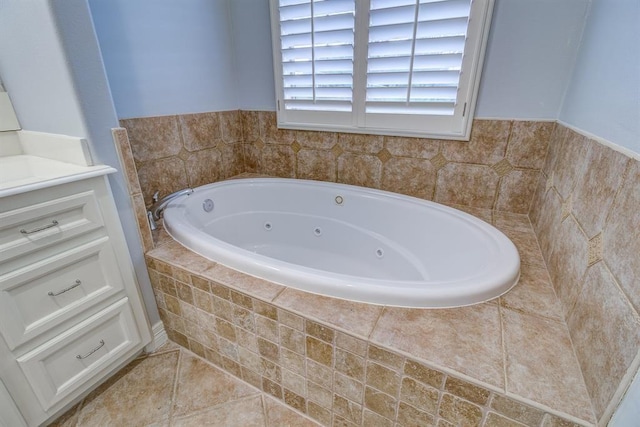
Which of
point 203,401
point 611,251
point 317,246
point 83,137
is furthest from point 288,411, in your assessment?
point 83,137

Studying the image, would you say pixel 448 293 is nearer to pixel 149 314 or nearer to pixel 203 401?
pixel 203 401

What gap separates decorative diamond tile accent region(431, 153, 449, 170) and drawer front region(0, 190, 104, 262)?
1511mm

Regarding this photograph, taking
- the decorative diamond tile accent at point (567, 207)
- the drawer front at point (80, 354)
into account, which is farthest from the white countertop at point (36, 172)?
the decorative diamond tile accent at point (567, 207)

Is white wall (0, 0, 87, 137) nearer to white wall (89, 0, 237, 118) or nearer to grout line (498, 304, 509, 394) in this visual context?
white wall (89, 0, 237, 118)

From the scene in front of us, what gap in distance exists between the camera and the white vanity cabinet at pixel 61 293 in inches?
33.4

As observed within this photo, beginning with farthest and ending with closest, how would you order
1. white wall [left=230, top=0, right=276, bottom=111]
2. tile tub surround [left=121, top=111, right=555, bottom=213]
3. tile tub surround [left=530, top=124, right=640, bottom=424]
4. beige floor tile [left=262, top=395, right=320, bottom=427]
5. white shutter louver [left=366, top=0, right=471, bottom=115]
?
white wall [left=230, top=0, right=276, bottom=111]
tile tub surround [left=121, top=111, right=555, bottom=213]
white shutter louver [left=366, top=0, right=471, bottom=115]
beige floor tile [left=262, top=395, right=320, bottom=427]
tile tub surround [left=530, top=124, right=640, bottom=424]

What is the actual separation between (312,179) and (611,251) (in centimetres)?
151

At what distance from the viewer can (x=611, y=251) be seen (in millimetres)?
657

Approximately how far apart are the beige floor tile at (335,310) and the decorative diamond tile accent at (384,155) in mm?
1013

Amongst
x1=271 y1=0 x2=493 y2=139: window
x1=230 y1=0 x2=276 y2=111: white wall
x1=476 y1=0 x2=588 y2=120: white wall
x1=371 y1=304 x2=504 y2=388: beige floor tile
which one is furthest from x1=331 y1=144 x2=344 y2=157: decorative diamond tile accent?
x1=371 y1=304 x2=504 y2=388: beige floor tile

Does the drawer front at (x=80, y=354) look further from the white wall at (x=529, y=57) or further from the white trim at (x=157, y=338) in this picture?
the white wall at (x=529, y=57)

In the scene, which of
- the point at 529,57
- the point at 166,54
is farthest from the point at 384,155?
the point at 166,54

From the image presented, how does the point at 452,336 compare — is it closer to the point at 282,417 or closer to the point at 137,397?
the point at 282,417

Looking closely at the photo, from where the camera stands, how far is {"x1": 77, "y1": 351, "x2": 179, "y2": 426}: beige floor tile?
108 cm
